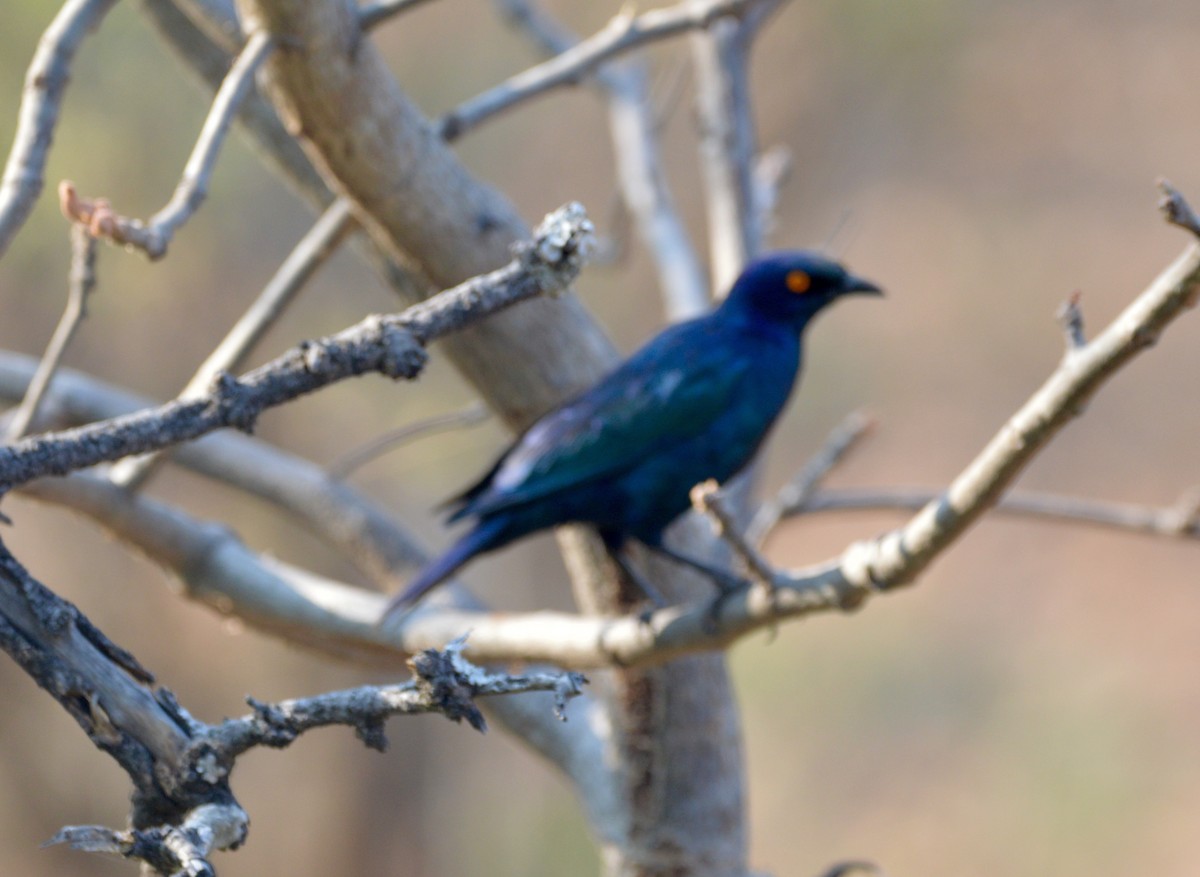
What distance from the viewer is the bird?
2.33 meters

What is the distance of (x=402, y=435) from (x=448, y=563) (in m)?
0.38

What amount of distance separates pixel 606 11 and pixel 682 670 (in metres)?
6.60

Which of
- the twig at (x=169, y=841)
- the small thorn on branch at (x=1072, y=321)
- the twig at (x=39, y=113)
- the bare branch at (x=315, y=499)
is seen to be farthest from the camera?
the bare branch at (x=315, y=499)

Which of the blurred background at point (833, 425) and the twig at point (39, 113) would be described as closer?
the twig at point (39, 113)

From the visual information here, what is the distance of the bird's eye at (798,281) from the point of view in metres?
2.71

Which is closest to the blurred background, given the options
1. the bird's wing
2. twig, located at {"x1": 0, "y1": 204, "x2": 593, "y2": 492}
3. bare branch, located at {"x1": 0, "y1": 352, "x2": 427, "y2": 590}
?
the bird's wing

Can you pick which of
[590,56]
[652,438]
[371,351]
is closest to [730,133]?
[590,56]

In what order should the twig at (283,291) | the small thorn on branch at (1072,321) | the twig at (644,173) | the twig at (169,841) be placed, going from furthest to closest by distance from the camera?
the twig at (644,173), the twig at (283,291), the small thorn on branch at (1072,321), the twig at (169,841)

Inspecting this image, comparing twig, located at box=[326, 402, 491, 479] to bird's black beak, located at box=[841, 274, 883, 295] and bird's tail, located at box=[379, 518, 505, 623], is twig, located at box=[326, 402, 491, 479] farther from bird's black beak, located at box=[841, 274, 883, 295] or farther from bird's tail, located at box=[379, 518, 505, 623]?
bird's black beak, located at box=[841, 274, 883, 295]

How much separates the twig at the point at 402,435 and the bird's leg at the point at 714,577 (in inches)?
19.4

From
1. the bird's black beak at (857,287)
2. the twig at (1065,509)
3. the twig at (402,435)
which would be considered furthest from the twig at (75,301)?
the bird's black beak at (857,287)

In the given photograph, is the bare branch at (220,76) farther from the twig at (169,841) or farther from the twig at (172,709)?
the twig at (169,841)

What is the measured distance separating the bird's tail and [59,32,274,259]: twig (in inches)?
34.3

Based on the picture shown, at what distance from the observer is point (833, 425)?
28.0 feet
